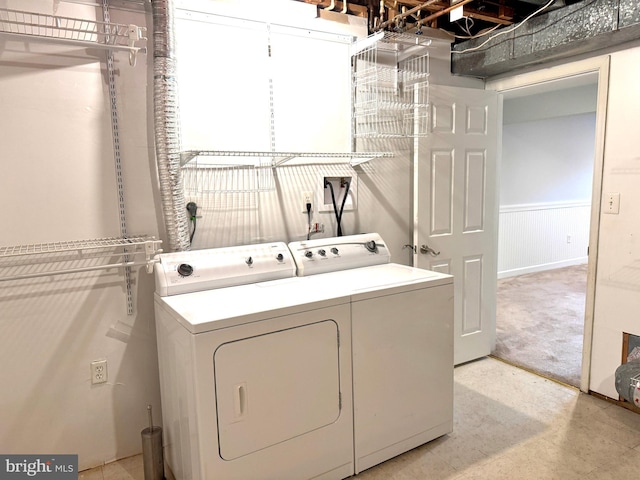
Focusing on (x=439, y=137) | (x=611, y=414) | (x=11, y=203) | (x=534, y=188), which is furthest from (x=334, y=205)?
(x=534, y=188)

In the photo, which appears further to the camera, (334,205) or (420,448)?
(334,205)

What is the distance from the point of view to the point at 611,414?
2514mm

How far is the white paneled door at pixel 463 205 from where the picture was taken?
294cm

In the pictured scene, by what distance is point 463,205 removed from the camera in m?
3.10

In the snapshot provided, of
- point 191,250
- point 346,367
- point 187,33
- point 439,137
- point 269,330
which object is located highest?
point 187,33

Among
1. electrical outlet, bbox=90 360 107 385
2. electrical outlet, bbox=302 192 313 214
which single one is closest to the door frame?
electrical outlet, bbox=302 192 313 214

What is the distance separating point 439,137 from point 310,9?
115 cm

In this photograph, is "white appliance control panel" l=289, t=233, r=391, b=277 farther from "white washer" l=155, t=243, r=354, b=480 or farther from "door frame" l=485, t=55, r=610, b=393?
"door frame" l=485, t=55, r=610, b=393

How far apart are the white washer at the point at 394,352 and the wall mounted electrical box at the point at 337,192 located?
0.37 m

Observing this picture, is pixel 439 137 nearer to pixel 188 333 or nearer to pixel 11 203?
pixel 188 333

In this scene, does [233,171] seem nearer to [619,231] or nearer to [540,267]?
[619,231]

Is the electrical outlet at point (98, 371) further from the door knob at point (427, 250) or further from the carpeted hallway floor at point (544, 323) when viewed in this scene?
the carpeted hallway floor at point (544, 323)

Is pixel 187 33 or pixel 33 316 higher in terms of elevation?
pixel 187 33
